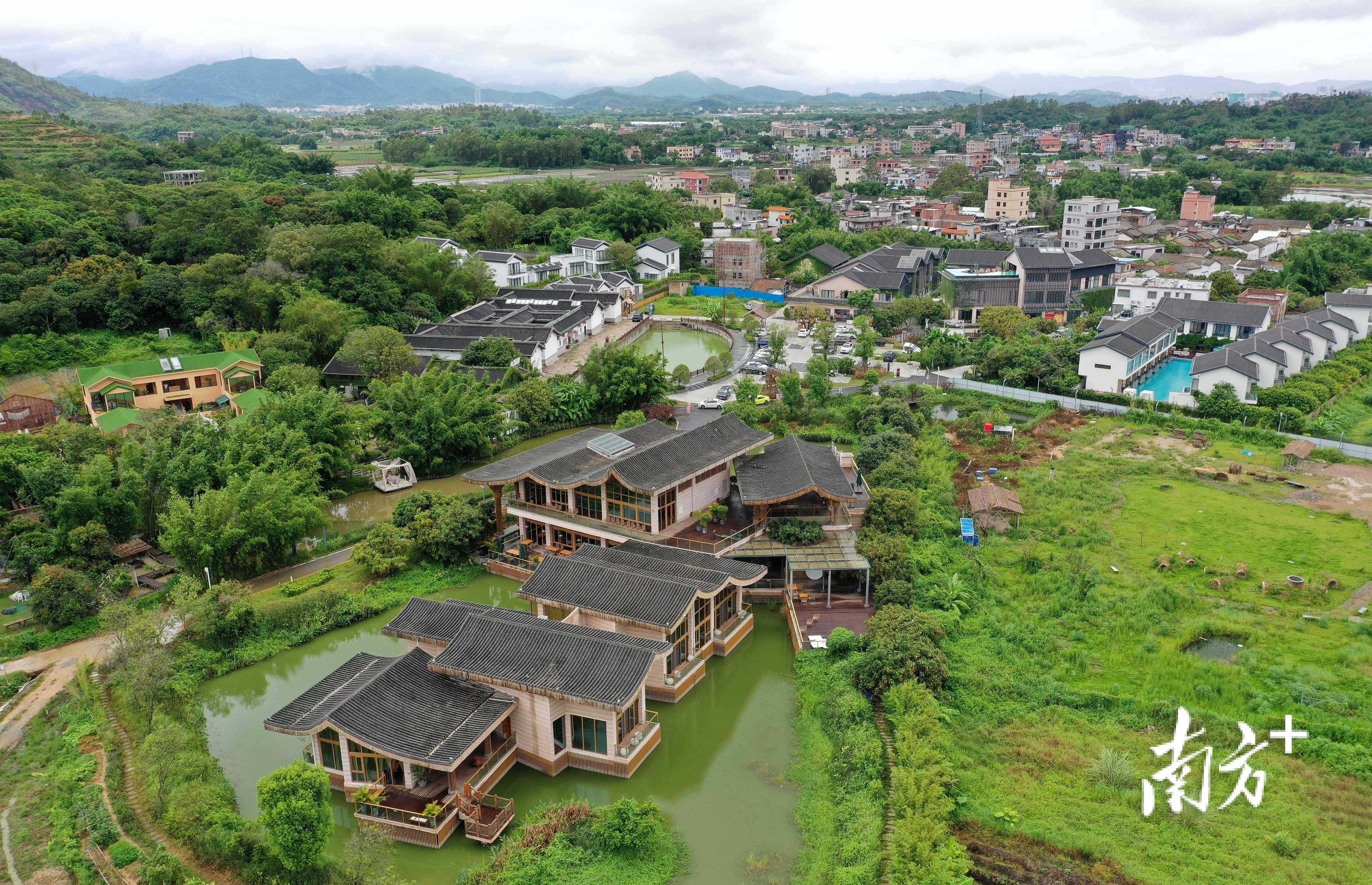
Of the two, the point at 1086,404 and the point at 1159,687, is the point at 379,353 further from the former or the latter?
the point at 1159,687

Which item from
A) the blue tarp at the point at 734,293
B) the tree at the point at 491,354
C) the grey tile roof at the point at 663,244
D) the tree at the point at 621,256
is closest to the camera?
the tree at the point at 491,354

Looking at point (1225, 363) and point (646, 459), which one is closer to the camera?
point (646, 459)

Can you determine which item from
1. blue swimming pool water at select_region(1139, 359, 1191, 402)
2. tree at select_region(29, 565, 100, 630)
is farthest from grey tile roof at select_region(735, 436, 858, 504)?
blue swimming pool water at select_region(1139, 359, 1191, 402)

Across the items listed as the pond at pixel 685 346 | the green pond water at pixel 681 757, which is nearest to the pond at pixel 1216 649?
the green pond water at pixel 681 757

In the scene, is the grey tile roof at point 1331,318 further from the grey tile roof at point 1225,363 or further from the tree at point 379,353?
the tree at point 379,353

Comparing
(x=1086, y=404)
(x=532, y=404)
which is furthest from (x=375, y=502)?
(x=1086, y=404)
